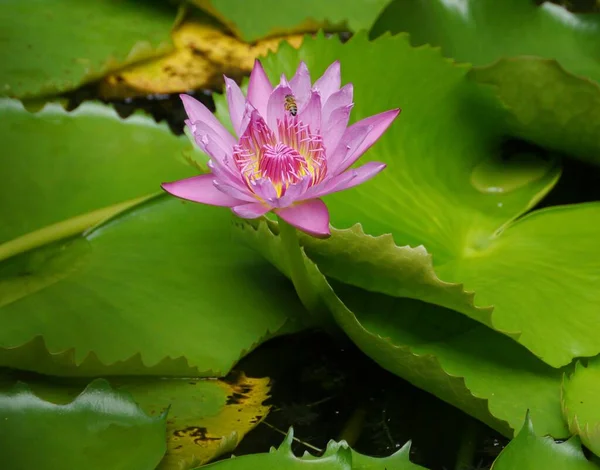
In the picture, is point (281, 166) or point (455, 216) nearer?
point (281, 166)

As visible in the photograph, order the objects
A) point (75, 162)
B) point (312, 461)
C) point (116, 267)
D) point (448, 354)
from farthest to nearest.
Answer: point (75, 162) → point (116, 267) → point (448, 354) → point (312, 461)

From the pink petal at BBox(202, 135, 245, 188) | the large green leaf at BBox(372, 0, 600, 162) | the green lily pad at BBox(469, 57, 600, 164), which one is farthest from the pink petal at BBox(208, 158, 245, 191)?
the large green leaf at BBox(372, 0, 600, 162)

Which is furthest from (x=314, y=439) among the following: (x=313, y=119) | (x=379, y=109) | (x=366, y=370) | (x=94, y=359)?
(x=379, y=109)

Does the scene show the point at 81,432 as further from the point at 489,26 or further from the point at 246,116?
the point at 489,26

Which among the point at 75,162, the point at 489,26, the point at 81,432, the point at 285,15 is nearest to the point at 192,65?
the point at 285,15

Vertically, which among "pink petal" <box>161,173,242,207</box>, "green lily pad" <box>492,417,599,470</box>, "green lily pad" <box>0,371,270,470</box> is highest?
"pink petal" <box>161,173,242,207</box>

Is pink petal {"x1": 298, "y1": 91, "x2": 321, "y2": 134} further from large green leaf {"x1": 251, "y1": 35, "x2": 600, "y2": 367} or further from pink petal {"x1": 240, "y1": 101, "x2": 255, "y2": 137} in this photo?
large green leaf {"x1": 251, "y1": 35, "x2": 600, "y2": 367}

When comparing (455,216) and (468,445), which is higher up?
(455,216)
